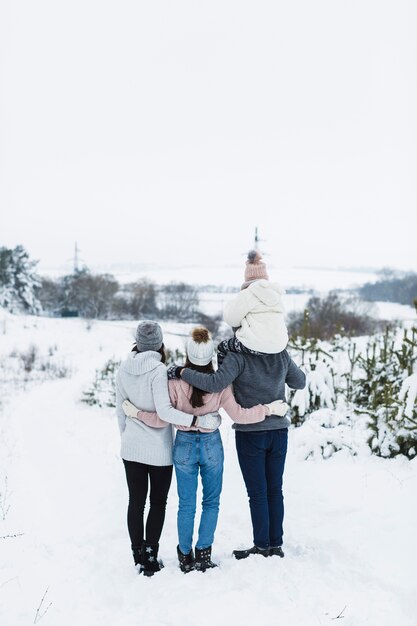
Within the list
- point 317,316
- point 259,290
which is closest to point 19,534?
point 259,290

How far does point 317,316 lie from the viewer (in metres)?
47.6

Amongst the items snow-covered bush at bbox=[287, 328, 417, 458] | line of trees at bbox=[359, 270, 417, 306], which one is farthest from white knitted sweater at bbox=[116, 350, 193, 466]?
line of trees at bbox=[359, 270, 417, 306]

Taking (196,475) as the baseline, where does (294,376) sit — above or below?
above

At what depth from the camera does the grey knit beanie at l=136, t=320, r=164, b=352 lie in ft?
9.78

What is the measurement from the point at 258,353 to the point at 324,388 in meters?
3.62

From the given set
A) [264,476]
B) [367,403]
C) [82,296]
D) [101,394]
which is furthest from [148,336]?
[82,296]

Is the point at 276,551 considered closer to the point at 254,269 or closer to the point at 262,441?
the point at 262,441

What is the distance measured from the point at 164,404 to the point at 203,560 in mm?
1209

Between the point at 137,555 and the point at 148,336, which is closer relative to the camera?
the point at 148,336

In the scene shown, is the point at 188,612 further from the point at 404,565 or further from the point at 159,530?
the point at 404,565

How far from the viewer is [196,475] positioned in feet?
10.0

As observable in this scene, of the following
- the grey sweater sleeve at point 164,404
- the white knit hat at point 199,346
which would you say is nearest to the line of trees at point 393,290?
the white knit hat at point 199,346

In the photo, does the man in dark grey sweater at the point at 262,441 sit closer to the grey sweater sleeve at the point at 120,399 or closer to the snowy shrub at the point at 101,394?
the grey sweater sleeve at the point at 120,399

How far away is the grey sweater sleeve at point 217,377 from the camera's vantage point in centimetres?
287
